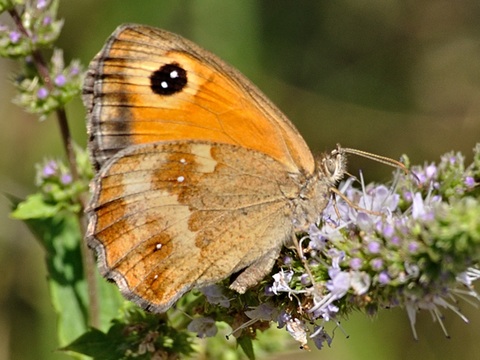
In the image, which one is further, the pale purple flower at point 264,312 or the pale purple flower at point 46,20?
the pale purple flower at point 46,20

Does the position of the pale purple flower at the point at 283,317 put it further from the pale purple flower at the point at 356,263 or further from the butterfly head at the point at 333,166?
the butterfly head at the point at 333,166

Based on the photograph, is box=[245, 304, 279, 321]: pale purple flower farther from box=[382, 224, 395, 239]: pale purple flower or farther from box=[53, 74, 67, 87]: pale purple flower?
box=[53, 74, 67, 87]: pale purple flower

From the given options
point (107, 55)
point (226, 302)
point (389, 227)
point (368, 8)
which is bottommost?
point (226, 302)

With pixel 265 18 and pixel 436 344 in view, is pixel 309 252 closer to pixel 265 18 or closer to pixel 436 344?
pixel 436 344

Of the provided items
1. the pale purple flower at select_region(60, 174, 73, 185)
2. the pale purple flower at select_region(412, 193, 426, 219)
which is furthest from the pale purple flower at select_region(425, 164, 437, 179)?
the pale purple flower at select_region(60, 174, 73, 185)

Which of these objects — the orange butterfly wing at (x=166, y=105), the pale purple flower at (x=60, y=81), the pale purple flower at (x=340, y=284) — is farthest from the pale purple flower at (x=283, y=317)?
the pale purple flower at (x=60, y=81)

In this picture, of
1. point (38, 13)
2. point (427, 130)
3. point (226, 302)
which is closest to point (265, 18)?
point (427, 130)
